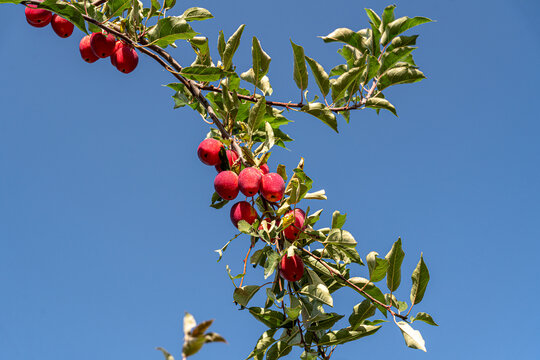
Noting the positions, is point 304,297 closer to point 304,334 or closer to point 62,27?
point 304,334

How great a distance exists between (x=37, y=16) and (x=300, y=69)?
1532 mm

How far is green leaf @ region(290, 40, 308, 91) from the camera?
2.17 metres

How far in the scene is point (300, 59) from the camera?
7.20 ft

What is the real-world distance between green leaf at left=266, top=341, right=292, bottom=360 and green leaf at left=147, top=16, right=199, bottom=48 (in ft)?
4.71

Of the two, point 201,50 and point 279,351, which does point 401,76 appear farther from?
point 279,351

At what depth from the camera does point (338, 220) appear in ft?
6.66

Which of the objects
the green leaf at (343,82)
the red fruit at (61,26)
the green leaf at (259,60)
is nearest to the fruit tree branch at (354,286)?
the green leaf at (343,82)

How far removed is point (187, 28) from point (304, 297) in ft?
4.41

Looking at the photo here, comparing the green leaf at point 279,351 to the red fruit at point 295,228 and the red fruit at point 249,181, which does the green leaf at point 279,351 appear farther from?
the red fruit at point 249,181

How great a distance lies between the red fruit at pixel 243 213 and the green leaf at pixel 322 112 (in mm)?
522

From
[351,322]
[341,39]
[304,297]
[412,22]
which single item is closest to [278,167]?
[304,297]

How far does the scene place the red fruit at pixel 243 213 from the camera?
78.7 inches

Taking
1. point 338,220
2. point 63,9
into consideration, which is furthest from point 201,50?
point 338,220

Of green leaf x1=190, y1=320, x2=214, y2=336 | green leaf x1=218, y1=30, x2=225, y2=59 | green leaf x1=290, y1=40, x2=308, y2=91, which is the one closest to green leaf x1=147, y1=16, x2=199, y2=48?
green leaf x1=218, y1=30, x2=225, y2=59
